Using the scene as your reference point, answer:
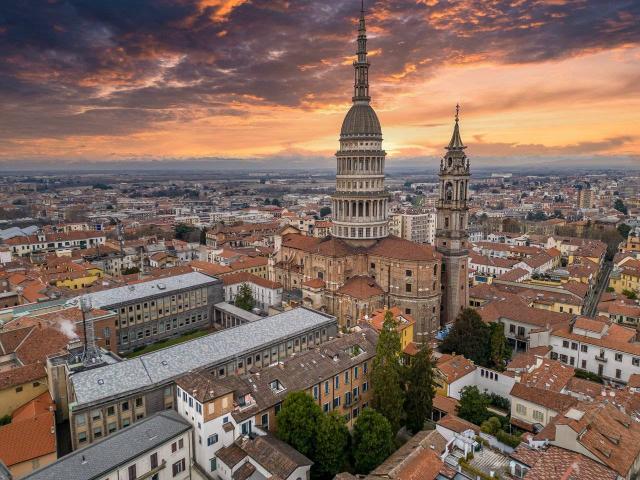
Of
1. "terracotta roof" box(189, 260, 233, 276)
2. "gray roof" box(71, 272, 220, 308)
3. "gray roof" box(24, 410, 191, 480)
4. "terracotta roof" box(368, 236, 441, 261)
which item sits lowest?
"terracotta roof" box(189, 260, 233, 276)

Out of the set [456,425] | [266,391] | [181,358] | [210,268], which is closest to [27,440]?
[181,358]

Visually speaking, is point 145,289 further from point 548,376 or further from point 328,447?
point 548,376

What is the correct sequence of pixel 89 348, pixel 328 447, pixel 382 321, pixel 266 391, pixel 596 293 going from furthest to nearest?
pixel 596 293 → pixel 382 321 → pixel 89 348 → pixel 266 391 → pixel 328 447

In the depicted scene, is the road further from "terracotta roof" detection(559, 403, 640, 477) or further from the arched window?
"terracotta roof" detection(559, 403, 640, 477)

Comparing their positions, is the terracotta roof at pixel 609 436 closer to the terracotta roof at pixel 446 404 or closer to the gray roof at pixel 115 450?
the terracotta roof at pixel 446 404

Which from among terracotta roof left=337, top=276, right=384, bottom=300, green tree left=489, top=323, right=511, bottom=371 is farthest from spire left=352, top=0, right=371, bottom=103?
green tree left=489, top=323, right=511, bottom=371

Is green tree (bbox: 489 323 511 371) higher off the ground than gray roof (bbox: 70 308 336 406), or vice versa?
gray roof (bbox: 70 308 336 406)

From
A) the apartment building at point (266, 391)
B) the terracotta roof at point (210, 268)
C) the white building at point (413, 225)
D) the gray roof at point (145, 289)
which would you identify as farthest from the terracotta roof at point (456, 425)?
the white building at point (413, 225)
